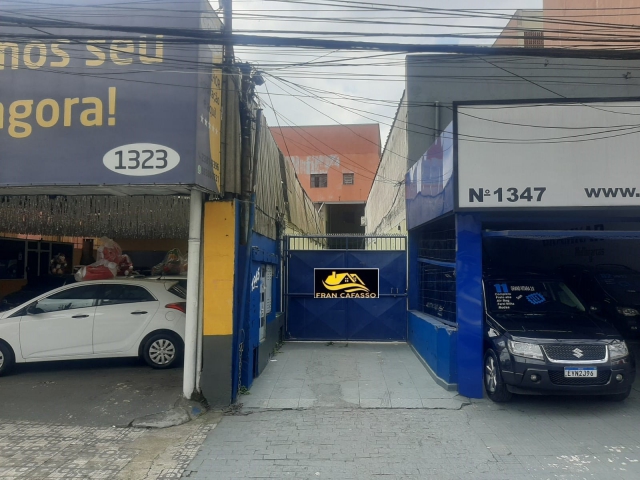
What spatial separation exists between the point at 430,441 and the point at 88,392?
4.85 m

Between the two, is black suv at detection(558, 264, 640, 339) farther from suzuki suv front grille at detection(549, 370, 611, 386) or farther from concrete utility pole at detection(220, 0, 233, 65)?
concrete utility pole at detection(220, 0, 233, 65)

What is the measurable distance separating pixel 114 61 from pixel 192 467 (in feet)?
16.0

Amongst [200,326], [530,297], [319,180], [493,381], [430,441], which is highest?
[319,180]

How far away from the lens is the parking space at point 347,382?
22.7 feet

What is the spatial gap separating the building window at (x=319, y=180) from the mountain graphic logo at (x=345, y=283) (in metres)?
23.6

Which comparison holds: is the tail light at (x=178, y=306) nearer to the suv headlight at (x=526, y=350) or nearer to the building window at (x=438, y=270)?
the building window at (x=438, y=270)

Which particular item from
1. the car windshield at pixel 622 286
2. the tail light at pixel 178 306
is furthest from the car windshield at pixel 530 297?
the tail light at pixel 178 306

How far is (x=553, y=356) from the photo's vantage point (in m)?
6.34

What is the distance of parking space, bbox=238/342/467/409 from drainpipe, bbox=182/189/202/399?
846 mm

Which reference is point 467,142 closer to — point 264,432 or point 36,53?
point 264,432

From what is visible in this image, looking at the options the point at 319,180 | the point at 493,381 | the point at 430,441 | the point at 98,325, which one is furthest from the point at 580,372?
the point at 319,180

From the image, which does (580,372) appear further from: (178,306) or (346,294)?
(178,306)

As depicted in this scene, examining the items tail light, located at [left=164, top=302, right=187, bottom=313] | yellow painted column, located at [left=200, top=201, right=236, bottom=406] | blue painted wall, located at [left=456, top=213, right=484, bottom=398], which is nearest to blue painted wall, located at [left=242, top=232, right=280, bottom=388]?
yellow painted column, located at [left=200, top=201, right=236, bottom=406]

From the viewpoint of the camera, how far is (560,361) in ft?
20.6
